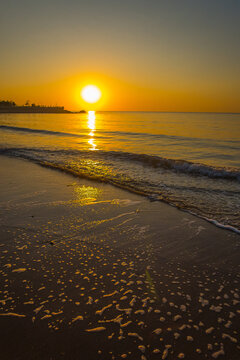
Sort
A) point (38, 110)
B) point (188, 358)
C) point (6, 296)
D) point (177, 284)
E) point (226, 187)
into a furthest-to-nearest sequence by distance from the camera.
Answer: point (38, 110), point (226, 187), point (177, 284), point (6, 296), point (188, 358)

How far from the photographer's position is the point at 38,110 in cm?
19838

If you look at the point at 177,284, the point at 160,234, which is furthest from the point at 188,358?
the point at 160,234

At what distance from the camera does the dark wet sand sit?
1938 millimetres

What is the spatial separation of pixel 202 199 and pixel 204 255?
3019 millimetres

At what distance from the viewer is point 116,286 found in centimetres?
264

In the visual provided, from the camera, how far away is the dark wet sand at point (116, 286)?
1.94 m

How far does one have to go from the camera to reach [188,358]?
6.00 ft

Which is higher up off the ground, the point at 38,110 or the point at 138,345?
the point at 38,110

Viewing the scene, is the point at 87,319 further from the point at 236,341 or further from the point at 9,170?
the point at 9,170

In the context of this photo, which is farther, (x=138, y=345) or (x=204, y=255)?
(x=204, y=255)

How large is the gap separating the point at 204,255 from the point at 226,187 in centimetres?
496

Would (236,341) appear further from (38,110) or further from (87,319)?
(38,110)

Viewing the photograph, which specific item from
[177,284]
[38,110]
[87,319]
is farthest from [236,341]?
[38,110]

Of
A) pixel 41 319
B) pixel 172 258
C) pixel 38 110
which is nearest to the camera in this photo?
pixel 41 319
